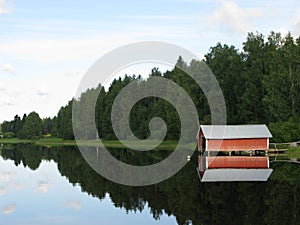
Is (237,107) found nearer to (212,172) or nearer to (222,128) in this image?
(222,128)

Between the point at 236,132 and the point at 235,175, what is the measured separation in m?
18.6

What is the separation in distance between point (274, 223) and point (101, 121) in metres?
78.8

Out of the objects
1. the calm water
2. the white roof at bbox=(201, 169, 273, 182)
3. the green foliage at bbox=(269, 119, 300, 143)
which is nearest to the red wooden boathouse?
the green foliage at bbox=(269, 119, 300, 143)

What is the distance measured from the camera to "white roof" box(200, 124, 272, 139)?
46906 mm

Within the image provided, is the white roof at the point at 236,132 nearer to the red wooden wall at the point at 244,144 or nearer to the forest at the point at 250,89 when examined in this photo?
the red wooden wall at the point at 244,144

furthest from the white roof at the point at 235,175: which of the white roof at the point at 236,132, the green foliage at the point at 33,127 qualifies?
the green foliage at the point at 33,127

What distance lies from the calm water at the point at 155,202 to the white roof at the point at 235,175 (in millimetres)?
737

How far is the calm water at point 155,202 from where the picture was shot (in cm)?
1808

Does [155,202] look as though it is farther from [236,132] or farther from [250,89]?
[250,89]

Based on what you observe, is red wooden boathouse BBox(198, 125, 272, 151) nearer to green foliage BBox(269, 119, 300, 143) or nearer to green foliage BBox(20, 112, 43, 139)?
green foliage BBox(269, 119, 300, 143)

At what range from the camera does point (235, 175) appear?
2930 centimetres

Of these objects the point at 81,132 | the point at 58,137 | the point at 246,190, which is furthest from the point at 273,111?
the point at 58,137

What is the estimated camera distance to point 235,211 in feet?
60.6

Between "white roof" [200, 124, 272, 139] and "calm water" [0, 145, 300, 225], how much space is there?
15554 millimetres
